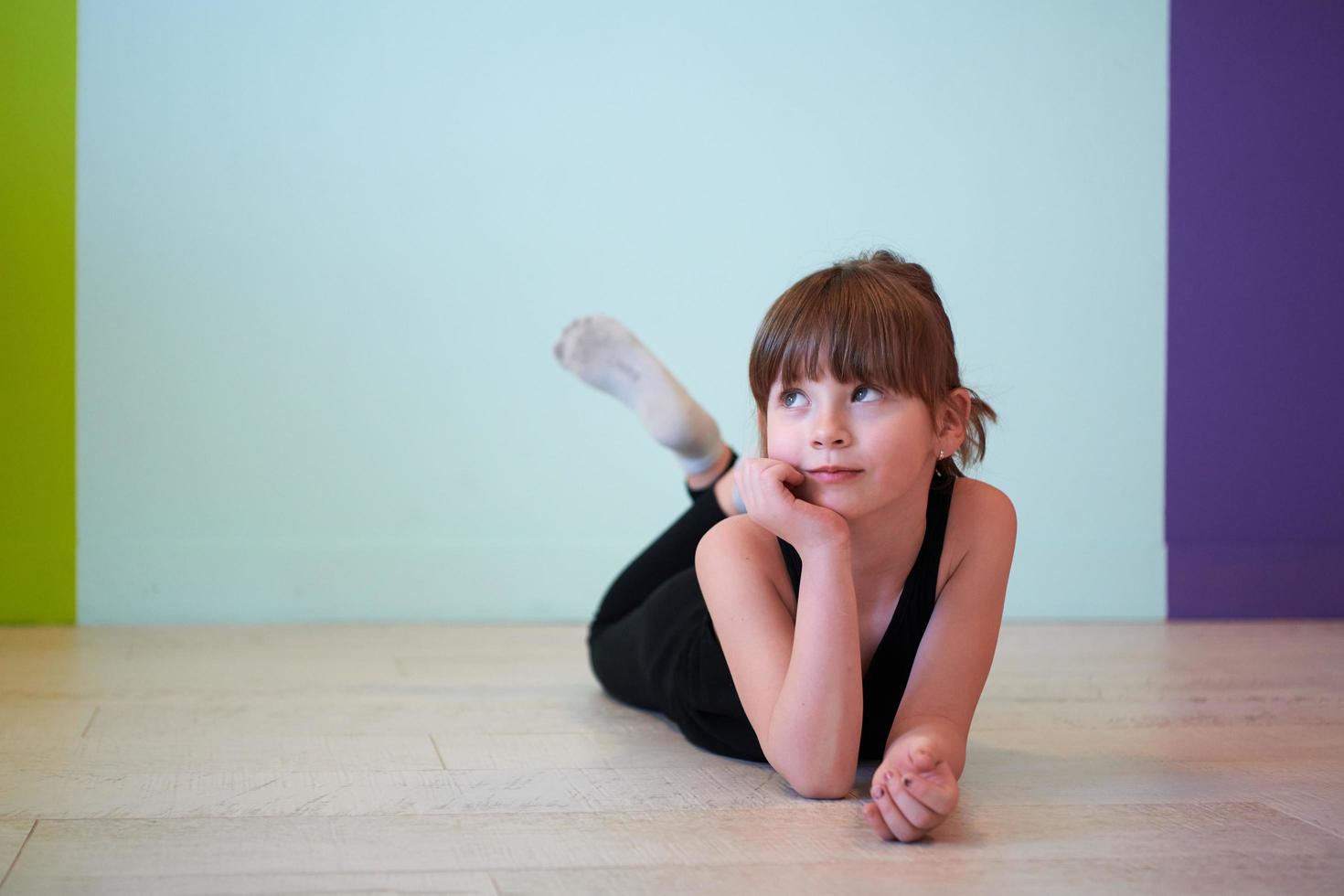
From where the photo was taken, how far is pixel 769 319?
1.10 m

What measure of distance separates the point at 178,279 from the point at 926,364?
1759mm

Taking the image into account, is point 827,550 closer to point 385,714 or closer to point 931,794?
point 931,794

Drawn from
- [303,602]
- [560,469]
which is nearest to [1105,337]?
[560,469]

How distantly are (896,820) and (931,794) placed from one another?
33mm

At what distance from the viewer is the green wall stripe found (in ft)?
7.64

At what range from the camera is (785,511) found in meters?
1.00

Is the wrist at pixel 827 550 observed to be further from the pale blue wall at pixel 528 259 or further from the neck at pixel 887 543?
the pale blue wall at pixel 528 259

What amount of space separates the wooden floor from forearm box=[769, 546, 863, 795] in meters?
0.05

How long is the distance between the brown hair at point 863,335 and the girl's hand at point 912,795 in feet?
0.95

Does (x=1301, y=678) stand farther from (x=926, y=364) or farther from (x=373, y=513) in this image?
(x=373, y=513)

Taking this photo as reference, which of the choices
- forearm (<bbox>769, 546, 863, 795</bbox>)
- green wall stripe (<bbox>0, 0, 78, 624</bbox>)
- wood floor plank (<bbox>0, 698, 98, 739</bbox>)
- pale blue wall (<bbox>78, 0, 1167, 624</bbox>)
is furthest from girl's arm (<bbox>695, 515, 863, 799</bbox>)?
green wall stripe (<bbox>0, 0, 78, 624</bbox>)

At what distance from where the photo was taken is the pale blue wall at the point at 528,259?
2.39 meters

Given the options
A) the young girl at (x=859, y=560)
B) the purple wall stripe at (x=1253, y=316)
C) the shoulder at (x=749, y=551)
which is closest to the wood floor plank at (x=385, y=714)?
the young girl at (x=859, y=560)

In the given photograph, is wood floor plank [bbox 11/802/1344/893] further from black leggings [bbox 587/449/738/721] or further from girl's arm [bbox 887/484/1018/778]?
black leggings [bbox 587/449/738/721]
